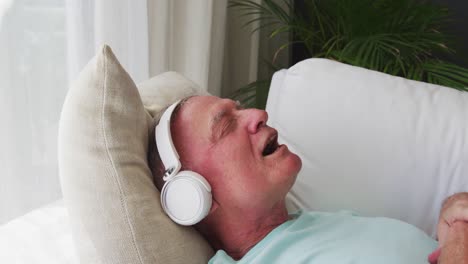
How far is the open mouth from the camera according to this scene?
1.19 m

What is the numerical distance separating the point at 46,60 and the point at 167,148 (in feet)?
1.82

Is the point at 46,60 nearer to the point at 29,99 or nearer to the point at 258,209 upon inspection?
the point at 29,99

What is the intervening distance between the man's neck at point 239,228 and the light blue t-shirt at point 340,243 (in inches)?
1.2

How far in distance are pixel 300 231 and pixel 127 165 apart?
1.24 ft

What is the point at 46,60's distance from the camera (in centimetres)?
147

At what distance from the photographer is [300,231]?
3.79 ft

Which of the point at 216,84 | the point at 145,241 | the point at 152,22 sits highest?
the point at 152,22

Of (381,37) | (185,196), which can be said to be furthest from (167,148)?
(381,37)

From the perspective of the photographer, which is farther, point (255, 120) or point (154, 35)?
point (154, 35)

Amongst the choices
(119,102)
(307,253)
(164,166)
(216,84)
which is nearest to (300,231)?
(307,253)

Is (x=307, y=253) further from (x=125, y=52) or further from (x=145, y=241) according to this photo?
(x=125, y=52)

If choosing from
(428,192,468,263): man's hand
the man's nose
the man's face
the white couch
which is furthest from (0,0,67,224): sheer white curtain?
(428,192,468,263): man's hand

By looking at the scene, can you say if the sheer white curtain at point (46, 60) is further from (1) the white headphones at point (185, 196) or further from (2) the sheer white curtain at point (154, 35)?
(1) the white headphones at point (185, 196)

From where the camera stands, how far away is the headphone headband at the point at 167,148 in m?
1.08
